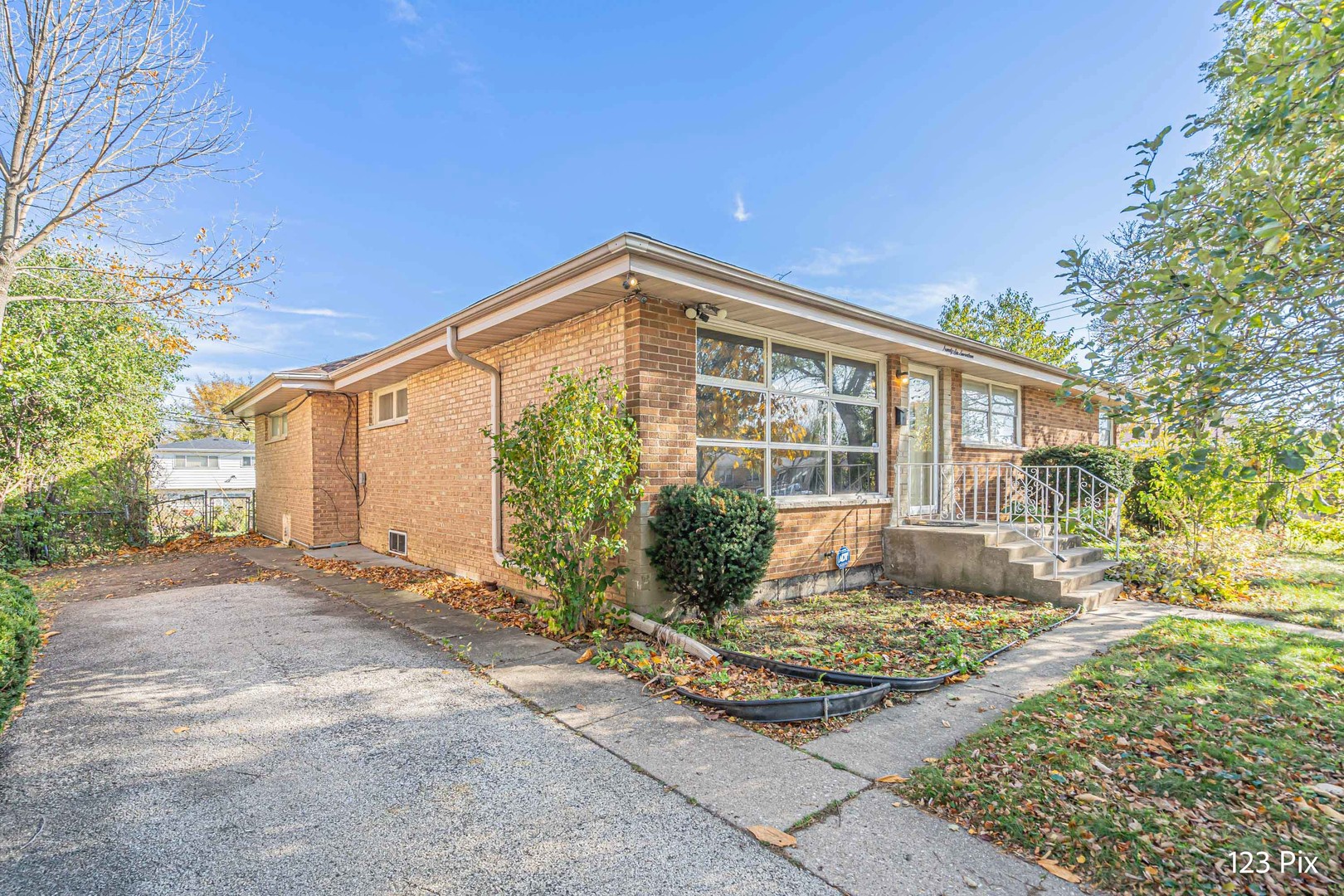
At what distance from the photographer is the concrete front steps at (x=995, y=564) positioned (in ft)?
21.3

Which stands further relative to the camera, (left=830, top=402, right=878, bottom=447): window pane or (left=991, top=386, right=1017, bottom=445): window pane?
(left=991, top=386, right=1017, bottom=445): window pane

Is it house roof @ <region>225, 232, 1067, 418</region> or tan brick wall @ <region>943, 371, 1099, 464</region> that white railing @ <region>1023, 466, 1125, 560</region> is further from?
house roof @ <region>225, 232, 1067, 418</region>

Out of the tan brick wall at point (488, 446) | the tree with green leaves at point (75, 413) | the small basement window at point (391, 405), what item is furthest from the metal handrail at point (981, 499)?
the tree with green leaves at point (75, 413)

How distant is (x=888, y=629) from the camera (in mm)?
5453


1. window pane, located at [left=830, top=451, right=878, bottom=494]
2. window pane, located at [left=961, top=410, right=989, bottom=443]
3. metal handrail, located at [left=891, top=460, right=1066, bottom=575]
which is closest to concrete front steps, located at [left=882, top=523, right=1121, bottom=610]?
metal handrail, located at [left=891, top=460, right=1066, bottom=575]

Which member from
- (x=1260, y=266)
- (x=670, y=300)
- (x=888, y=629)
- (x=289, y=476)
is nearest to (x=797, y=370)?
(x=670, y=300)

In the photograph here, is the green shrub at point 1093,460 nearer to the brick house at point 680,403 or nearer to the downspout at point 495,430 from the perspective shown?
the brick house at point 680,403

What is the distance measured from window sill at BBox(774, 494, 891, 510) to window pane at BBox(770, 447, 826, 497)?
0.07m

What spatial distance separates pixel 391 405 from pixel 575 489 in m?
6.99

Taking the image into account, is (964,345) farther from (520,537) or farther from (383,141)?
(383,141)

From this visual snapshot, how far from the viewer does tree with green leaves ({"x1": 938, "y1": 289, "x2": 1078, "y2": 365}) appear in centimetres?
2131

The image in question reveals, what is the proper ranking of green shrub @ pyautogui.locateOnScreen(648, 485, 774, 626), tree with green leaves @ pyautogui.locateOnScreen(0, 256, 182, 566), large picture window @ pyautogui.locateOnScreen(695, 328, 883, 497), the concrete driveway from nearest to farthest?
the concrete driveway, green shrub @ pyautogui.locateOnScreen(648, 485, 774, 626), large picture window @ pyautogui.locateOnScreen(695, 328, 883, 497), tree with green leaves @ pyautogui.locateOnScreen(0, 256, 182, 566)

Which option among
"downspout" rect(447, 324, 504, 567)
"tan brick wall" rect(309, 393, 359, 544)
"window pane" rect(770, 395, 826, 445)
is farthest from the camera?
"tan brick wall" rect(309, 393, 359, 544)

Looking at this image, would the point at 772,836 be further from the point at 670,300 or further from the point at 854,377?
the point at 854,377
